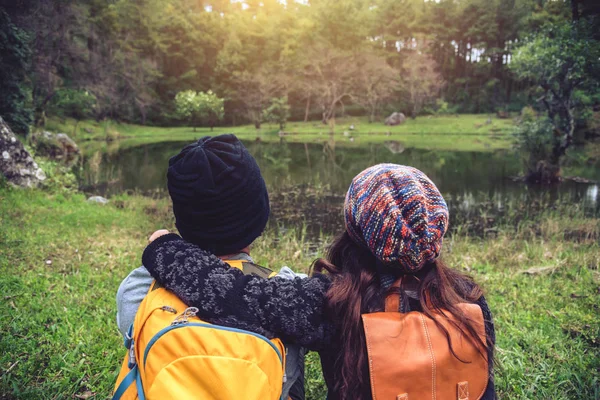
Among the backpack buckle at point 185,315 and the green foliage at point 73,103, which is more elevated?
the green foliage at point 73,103

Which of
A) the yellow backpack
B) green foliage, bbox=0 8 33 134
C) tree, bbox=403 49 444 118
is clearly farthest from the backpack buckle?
tree, bbox=403 49 444 118

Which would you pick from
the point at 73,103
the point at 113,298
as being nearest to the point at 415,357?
the point at 113,298

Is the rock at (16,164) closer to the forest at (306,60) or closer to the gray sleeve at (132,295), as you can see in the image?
the gray sleeve at (132,295)

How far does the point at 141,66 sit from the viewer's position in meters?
33.1

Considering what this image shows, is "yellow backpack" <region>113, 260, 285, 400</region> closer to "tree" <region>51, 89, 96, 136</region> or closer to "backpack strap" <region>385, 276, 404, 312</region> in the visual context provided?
"backpack strap" <region>385, 276, 404, 312</region>

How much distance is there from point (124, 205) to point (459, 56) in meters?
38.1

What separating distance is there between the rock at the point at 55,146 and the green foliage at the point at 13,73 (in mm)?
3883

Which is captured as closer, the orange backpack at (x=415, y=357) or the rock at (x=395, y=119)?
the orange backpack at (x=415, y=357)

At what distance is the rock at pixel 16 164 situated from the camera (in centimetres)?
631

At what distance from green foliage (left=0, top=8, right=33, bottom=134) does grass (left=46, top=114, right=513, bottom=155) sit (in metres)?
13.5

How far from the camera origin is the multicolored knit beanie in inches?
44.5

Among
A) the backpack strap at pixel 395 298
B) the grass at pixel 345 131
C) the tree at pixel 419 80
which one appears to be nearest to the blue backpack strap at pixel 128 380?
the backpack strap at pixel 395 298

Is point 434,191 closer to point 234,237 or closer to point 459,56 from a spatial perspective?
point 234,237

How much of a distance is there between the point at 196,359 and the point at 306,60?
34794 mm
